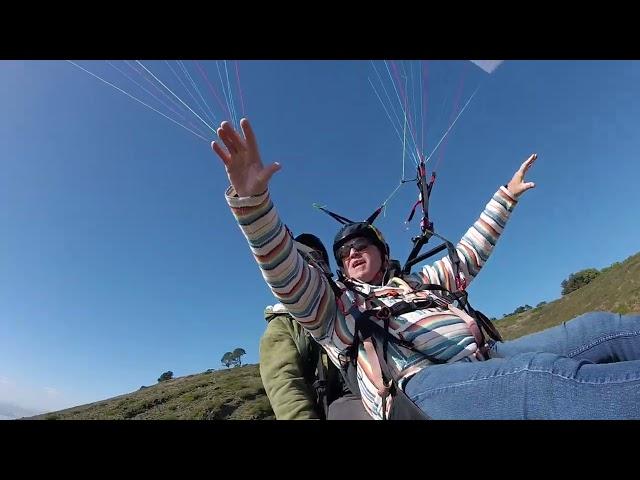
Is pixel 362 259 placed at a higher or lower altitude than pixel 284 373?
higher

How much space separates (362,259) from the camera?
3158mm

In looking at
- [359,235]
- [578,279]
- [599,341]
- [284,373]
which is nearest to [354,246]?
[359,235]

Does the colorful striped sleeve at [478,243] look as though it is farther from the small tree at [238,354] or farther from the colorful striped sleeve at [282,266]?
the small tree at [238,354]

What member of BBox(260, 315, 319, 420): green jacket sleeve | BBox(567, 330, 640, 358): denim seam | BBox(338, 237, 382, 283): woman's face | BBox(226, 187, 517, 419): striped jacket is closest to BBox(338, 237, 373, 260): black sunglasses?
BBox(338, 237, 382, 283): woman's face

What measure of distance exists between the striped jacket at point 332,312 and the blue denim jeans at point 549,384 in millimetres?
270

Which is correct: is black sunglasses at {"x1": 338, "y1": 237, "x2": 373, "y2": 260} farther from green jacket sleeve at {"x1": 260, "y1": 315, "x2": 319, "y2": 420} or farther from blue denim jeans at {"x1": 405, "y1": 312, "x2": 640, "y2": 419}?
blue denim jeans at {"x1": 405, "y1": 312, "x2": 640, "y2": 419}

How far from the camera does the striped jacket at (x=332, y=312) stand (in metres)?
2.09

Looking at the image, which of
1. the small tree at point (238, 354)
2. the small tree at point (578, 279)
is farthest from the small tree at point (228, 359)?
the small tree at point (578, 279)

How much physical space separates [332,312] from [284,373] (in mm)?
986

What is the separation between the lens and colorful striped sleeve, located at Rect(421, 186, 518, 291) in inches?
134

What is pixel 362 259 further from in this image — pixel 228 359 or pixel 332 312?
pixel 228 359
